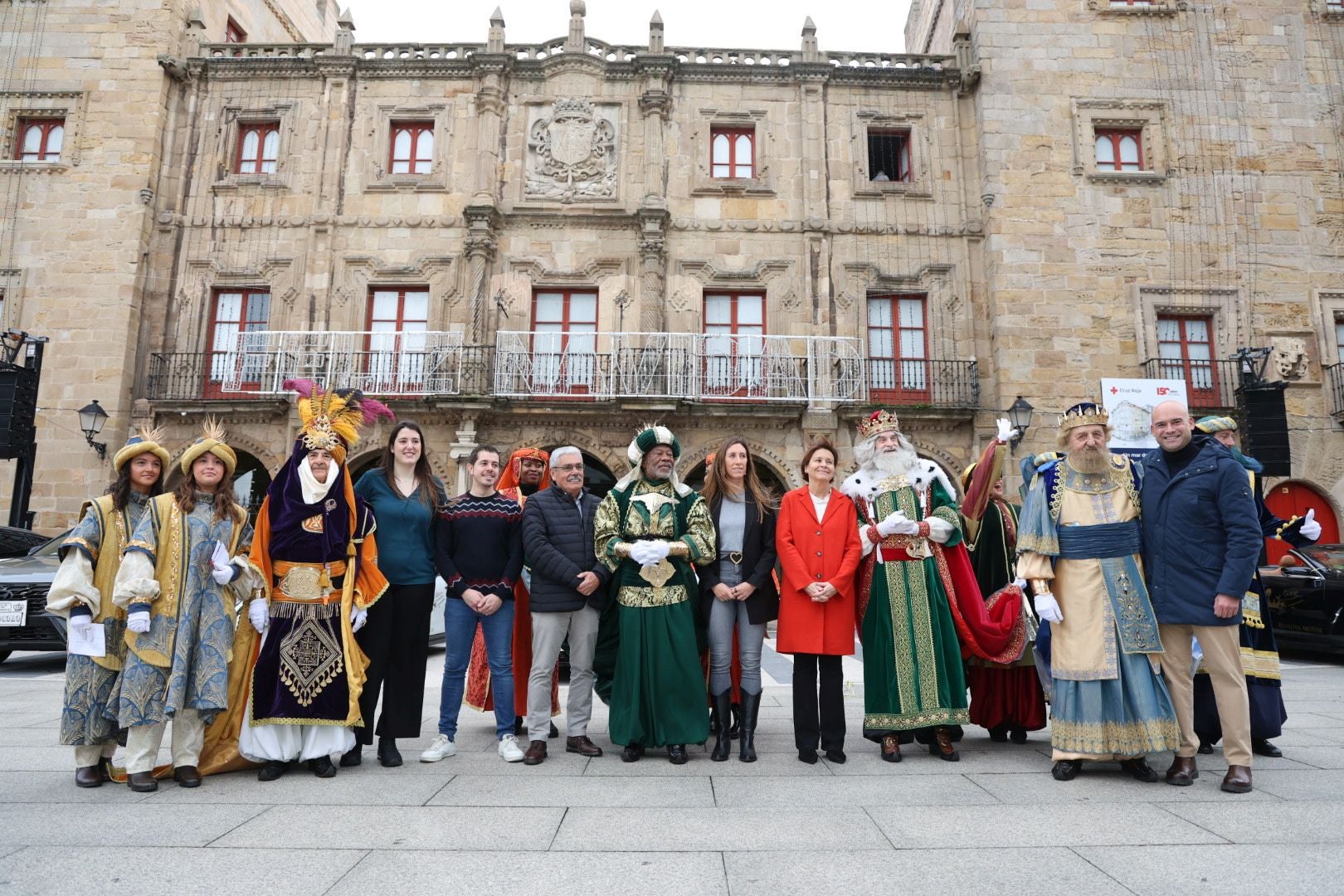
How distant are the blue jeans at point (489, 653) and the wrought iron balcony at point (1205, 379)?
44.9 feet

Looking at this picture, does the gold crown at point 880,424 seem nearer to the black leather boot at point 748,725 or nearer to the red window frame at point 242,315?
the black leather boot at point 748,725

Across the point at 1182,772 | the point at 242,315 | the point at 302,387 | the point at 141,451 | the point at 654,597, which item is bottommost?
the point at 1182,772

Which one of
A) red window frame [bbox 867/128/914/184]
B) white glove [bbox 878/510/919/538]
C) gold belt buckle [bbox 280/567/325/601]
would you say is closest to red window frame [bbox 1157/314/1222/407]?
red window frame [bbox 867/128/914/184]

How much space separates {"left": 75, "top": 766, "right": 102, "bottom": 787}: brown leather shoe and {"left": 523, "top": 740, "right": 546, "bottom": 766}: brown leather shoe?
2.08m

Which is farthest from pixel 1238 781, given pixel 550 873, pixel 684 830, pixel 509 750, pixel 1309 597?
pixel 1309 597

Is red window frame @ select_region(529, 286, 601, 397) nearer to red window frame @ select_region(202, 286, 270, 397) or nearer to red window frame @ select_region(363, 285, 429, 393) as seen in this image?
red window frame @ select_region(363, 285, 429, 393)

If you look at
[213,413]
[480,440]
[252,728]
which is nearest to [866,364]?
[480,440]

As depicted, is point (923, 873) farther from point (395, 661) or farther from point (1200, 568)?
point (395, 661)

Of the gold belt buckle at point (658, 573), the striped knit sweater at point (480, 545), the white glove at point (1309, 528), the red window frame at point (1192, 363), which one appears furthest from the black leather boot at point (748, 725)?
→ the red window frame at point (1192, 363)

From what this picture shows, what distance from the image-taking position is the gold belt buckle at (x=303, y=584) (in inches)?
177

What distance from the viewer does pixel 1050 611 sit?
4359mm

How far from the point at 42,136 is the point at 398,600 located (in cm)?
1676

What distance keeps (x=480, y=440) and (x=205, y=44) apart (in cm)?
986

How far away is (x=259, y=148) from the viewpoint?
648 inches
